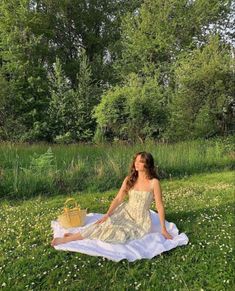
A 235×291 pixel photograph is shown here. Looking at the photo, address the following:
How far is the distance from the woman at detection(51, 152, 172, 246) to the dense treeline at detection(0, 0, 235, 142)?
11.0 metres

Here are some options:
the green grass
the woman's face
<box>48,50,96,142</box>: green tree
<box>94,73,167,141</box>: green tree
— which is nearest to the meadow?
the green grass

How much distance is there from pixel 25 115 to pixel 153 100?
25.4 ft

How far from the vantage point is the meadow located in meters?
4.34

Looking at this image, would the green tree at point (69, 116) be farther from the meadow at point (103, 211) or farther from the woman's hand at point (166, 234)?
the woman's hand at point (166, 234)

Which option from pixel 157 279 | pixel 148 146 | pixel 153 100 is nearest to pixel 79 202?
pixel 157 279

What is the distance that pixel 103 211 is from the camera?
7273 millimetres

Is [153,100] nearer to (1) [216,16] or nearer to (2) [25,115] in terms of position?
(2) [25,115]

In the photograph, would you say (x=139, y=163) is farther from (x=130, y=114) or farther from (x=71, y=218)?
(x=130, y=114)

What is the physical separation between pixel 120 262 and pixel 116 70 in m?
24.3

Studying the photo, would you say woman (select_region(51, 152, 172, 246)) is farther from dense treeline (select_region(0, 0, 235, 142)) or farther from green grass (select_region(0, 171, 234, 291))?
dense treeline (select_region(0, 0, 235, 142))

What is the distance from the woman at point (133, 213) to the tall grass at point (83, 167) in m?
3.38

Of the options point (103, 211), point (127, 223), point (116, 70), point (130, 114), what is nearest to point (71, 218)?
point (127, 223)

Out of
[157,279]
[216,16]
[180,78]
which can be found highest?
[216,16]

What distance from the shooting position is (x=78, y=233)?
534cm
